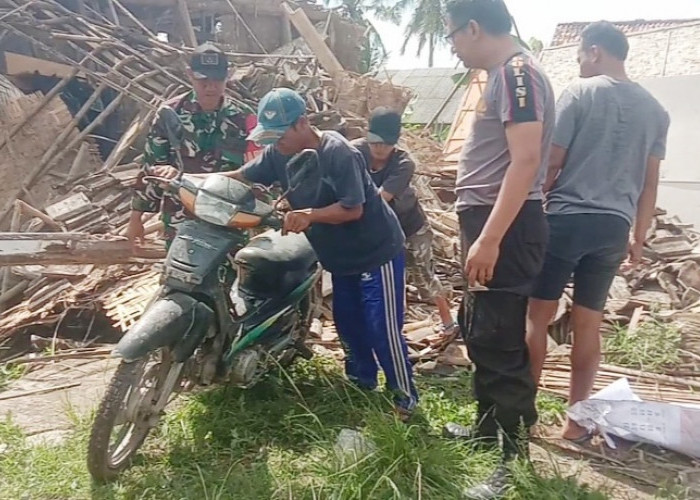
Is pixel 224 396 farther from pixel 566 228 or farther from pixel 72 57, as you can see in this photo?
pixel 72 57

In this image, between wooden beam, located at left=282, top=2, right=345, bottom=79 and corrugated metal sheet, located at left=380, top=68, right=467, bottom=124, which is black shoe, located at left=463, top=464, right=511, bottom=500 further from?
corrugated metal sheet, located at left=380, top=68, right=467, bottom=124

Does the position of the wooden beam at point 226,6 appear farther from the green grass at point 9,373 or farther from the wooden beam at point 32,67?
the green grass at point 9,373

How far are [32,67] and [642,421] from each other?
898 centimetres

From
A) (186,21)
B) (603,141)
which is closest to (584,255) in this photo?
(603,141)

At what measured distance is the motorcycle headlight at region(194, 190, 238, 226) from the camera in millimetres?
2889

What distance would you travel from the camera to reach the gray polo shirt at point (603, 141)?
314 cm

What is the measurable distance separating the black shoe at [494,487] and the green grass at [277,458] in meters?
0.05

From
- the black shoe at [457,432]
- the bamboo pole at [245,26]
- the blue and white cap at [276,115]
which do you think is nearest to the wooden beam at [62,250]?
the blue and white cap at [276,115]

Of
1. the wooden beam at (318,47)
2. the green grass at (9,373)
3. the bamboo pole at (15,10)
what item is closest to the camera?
the green grass at (9,373)

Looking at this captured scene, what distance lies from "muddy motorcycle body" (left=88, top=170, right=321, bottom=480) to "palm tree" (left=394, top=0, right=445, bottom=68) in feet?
106

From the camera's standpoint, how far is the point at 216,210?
9.48ft

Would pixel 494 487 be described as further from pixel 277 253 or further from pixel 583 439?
pixel 277 253

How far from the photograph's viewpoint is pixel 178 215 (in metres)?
3.92

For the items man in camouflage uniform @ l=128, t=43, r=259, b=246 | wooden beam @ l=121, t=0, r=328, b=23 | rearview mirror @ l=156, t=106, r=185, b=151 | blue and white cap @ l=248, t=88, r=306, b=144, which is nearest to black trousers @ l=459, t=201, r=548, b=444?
blue and white cap @ l=248, t=88, r=306, b=144
